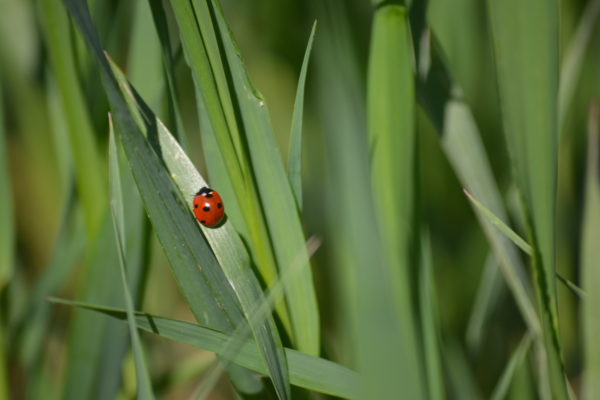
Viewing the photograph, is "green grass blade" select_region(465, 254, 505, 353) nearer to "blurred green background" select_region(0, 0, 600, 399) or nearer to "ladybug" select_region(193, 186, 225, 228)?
"blurred green background" select_region(0, 0, 600, 399)

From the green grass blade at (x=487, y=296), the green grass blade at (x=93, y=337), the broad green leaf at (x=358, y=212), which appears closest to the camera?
the broad green leaf at (x=358, y=212)

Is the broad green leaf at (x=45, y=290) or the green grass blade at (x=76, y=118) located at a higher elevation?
the green grass blade at (x=76, y=118)

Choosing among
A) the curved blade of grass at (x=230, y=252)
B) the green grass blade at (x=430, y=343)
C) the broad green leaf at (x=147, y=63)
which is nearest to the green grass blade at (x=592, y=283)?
the green grass blade at (x=430, y=343)

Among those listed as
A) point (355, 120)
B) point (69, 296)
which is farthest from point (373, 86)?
point (69, 296)

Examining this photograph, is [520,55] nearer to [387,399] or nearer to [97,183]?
[387,399]

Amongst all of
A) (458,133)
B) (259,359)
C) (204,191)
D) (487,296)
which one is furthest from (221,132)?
(487,296)

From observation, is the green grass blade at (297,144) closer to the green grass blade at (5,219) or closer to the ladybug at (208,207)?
the ladybug at (208,207)

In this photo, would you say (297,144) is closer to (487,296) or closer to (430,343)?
(430,343)
